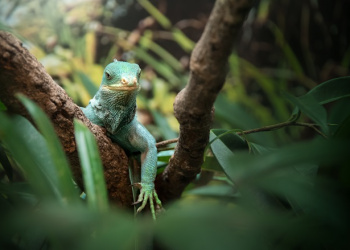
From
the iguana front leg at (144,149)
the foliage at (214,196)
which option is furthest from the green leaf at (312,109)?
the iguana front leg at (144,149)

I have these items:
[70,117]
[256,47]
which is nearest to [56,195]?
[70,117]

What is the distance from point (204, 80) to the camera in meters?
1.09

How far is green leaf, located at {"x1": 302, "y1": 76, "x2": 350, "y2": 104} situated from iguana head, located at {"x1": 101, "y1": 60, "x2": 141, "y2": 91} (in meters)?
0.92

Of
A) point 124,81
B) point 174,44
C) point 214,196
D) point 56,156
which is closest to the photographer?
point 56,156

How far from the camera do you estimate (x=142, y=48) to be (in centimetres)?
459

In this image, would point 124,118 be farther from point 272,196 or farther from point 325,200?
point 325,200

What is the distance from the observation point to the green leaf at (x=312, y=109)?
134 cm

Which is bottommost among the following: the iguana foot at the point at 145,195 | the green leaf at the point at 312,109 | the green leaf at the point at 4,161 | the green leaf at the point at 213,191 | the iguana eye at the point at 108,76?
the green leaf at the point at 213,191

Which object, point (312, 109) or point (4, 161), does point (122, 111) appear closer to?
point (4, 161)

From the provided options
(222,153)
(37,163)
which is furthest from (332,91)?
(37,163)

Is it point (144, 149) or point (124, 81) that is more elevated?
point (124, 81)

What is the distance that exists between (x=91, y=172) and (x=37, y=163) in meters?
0.17

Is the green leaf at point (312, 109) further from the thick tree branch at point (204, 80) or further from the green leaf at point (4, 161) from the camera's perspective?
the green leaf at point (4, 161)

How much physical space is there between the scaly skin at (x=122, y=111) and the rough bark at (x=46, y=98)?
188 mm
